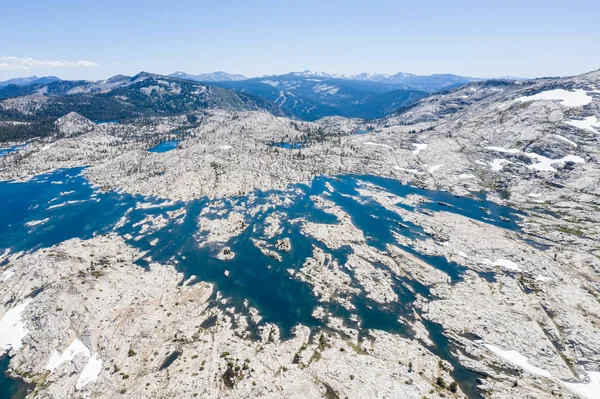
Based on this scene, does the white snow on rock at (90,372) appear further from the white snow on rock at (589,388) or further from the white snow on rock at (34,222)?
the white snow on rock at (34,222)

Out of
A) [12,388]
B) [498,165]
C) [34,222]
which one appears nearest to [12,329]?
[12,388]

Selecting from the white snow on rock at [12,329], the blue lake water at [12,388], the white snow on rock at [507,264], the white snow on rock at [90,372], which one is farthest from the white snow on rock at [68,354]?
the white snow on rock at [507,264]

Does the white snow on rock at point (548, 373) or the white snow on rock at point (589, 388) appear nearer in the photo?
the white snow on rock at point (589, 388)

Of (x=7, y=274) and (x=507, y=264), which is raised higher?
(x=7, y=274)

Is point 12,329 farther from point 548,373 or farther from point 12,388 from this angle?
point 548,373

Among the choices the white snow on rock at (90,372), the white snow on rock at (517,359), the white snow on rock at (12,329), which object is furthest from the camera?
the white snow on rock at (12,329)

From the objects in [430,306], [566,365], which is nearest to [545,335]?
[566,365]

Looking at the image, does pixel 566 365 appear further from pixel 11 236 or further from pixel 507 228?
pixel 11 236
